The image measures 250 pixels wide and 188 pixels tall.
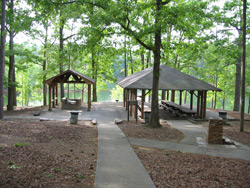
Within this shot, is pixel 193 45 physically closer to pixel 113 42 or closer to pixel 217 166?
pixel 113 42

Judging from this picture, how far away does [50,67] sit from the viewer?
24.4 m

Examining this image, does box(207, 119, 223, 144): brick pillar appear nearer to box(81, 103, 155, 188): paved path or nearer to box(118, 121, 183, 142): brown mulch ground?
box(118, 121, 183, 142): brown mulch ground

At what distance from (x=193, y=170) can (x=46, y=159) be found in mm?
3958

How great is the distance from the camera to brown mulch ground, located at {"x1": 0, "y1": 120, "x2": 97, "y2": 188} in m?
4.52

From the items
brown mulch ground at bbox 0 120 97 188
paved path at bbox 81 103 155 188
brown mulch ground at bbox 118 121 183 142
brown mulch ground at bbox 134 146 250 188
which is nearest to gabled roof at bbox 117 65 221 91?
brown mulch ground at bbox 118 121 183 142

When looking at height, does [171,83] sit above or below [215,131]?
above

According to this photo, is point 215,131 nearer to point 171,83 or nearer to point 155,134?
point 155,134

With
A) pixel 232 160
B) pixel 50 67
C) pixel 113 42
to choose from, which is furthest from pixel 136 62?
pixel 232 160

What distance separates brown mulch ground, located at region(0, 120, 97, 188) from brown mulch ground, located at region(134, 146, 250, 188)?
1.66m

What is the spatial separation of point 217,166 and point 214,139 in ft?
10.1

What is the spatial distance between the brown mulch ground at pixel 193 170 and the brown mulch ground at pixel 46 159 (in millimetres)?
1656

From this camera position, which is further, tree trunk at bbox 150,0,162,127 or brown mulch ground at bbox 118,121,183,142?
tree trunk at bbox 150,0,162,127

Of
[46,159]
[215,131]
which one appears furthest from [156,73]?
[46,159]

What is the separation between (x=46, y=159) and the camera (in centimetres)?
581
